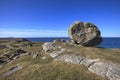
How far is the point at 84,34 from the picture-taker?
3897cm

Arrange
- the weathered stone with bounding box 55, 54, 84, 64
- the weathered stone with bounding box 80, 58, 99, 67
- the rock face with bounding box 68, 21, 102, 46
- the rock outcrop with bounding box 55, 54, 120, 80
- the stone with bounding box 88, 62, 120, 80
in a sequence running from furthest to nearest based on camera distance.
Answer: the rock face with bounding box 68, 21, 102, 46 → the weathered stone with bounding box 55, 54, 84, 64 → the weathered stone with bounding box 80, 58, 99, 67 → the rock outcrop with bounding box 55, 54, 120, 80 → the stone with bounding box 88, 62, 120, 80

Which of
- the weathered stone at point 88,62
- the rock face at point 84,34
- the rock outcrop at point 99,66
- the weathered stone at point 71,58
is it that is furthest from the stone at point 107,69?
the rock face at point 84,34

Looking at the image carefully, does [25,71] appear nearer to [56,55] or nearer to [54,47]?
[56,55]

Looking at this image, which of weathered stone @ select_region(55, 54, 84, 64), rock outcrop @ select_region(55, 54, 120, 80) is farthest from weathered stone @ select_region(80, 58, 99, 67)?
weathered stone @ select_region(55, 54, 84, 64)

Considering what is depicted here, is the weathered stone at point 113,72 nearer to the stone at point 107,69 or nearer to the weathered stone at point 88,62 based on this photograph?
the stone at point 107,69

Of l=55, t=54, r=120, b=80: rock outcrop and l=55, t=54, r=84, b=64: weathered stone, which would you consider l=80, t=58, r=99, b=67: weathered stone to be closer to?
l=55, t=54, r=120, b=80: rock outcrop

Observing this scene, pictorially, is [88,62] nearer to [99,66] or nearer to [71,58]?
[99,66]

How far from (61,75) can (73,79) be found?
2615 mm

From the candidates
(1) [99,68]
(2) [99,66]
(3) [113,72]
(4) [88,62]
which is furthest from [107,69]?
(4) [88,62]

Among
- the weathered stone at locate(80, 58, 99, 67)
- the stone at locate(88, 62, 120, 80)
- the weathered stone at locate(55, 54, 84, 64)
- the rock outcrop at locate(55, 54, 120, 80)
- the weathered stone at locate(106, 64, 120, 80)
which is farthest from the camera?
the weathered stone at locate(55, 54, 84, 64)

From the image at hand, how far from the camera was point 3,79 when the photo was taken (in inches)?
1085

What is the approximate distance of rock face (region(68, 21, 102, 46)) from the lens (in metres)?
38.4

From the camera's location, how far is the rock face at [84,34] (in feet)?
126

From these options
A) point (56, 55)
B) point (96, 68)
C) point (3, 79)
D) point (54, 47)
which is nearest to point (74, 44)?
point (54, 47)
